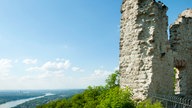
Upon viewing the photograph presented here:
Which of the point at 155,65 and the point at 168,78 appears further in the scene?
the point at 168,78

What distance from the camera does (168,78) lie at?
408 inches

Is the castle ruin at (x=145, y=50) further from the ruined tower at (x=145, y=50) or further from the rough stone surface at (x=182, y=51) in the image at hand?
the rough stone surface at (x=182, y=51)

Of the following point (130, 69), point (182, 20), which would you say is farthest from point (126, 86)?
point (182, 20)

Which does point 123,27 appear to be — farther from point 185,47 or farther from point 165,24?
point 185,47

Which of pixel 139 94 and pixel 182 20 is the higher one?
pixel 182 20

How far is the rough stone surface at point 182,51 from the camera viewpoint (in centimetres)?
1307

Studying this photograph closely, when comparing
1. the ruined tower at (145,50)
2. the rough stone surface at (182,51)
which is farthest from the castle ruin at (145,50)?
the rough stone surface at (182,51)

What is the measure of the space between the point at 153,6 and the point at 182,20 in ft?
12.8

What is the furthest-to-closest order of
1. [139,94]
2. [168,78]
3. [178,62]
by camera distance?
[178,62], [168,78], [139,94]

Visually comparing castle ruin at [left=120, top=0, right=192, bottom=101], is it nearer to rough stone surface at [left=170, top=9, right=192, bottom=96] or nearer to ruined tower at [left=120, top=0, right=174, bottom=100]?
ruined tower at [left=120, top=0, right=174, bottom=100]

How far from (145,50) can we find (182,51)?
4.17 m

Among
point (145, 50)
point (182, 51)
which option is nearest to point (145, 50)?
point (145, 50)

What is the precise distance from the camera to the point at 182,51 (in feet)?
43.5

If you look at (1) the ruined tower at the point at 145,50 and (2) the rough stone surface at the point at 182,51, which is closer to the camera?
(1) the ruined tower at the point at 145,50
